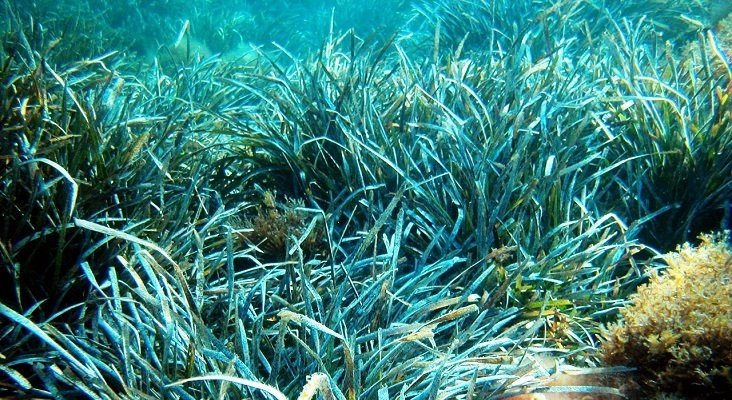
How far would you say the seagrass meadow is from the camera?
1.92m

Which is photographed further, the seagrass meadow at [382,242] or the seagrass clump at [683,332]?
the seagrass meadow at [382,242]

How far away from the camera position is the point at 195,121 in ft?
14.7

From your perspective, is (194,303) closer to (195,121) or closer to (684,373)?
(684,373)

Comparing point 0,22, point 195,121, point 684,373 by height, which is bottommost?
point 684,373

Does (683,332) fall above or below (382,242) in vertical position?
below

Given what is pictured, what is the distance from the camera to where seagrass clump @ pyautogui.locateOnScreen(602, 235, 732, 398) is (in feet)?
5.79

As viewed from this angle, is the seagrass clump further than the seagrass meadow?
No

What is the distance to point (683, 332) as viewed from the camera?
1836 mm

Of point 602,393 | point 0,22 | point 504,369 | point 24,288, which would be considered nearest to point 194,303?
point 24,288

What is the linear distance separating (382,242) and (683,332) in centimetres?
148

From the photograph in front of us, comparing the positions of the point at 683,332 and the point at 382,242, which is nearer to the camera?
the point at 683,332

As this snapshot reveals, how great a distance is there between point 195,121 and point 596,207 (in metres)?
3.24

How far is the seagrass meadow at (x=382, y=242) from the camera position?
192cm

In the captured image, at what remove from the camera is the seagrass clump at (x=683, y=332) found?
1765mm
